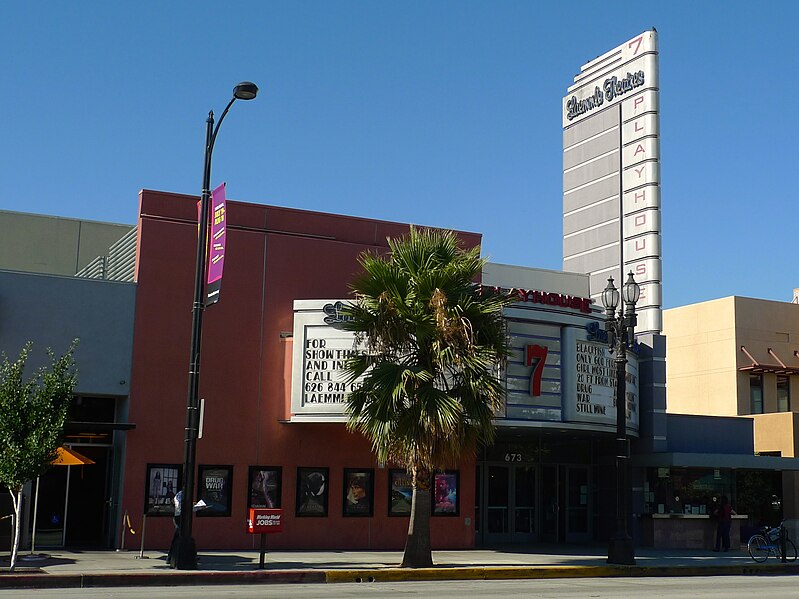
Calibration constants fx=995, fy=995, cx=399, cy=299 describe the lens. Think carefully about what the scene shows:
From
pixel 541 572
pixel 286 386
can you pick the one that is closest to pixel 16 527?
pixel 286 386

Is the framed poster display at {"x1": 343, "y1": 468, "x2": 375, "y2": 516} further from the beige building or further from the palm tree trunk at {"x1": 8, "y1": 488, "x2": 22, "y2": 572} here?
the beige building

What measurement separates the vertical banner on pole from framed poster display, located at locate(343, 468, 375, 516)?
27.3 feet

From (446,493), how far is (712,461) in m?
9.75

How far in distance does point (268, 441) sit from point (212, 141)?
8972 mm

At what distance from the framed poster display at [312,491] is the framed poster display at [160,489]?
3328mm

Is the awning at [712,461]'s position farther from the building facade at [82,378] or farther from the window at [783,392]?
the building facade at [82,378]

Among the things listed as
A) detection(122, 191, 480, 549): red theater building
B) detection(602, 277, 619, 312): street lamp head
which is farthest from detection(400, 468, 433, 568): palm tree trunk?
detection(602, 277, 619, 312): street lamp head

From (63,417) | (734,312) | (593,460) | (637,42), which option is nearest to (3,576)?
(63,417)

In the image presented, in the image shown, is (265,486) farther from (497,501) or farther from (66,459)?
(497,501)

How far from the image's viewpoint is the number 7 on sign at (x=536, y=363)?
87.7 feet

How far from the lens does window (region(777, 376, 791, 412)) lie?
44.7 meters

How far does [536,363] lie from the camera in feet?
88.2

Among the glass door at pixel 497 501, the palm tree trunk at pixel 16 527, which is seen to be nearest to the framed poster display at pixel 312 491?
the glass door at pixel 497 501

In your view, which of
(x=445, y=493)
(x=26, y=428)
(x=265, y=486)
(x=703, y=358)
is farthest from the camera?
(x=703, y=358)
